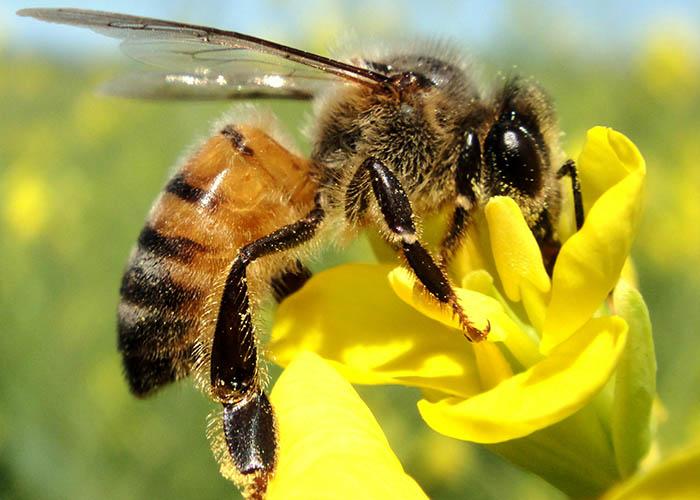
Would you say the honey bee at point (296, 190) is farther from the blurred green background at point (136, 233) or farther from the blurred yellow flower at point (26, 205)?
the blurred yellow flower at point (26, 205)

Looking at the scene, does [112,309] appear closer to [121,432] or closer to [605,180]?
A: [121,432]

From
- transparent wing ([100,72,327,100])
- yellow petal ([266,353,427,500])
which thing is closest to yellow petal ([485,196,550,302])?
yellow petal ([266,353,427,500])

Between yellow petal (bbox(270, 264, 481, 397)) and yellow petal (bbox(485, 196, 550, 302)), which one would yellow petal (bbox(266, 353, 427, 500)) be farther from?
yellow petal (bbox(485, 196, 550, 302))

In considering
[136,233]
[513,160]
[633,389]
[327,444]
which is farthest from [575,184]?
[136,233]

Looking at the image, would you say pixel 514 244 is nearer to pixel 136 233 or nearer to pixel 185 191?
pixel 185 191

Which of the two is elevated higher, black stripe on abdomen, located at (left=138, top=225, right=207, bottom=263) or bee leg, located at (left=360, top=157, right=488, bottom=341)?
bee leg, located at (left=360, top=157, right=488, bottom=341)

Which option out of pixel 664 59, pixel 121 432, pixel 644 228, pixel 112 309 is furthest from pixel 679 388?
pixel 664 59
